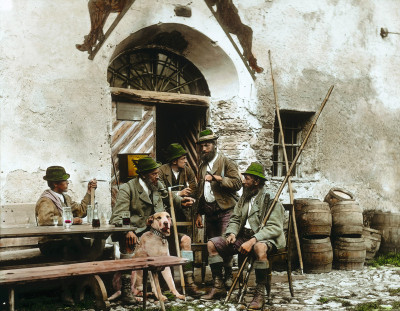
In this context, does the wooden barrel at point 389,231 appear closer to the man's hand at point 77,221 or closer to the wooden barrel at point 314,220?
the wooden barrel at point 314,220

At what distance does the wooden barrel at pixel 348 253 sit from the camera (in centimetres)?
764

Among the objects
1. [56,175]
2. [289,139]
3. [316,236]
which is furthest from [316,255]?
[56,175]

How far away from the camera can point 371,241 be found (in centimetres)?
841

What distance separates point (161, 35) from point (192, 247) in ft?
11.4

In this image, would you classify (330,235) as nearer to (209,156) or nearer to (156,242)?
(209,156)

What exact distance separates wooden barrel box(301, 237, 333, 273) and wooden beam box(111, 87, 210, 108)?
2.83m

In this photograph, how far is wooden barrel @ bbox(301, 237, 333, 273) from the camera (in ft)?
24.3

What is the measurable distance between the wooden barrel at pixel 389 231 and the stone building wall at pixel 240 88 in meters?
0.72

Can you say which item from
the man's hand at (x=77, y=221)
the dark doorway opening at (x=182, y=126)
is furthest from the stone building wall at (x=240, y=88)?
the man's hand at (x=77, y=221)

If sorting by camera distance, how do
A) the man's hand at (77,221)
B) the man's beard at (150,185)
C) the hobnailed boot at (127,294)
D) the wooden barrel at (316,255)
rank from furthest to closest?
the wooden barrel at (316,255), the man's beard at (150,185), the man's hand at (77,221), the hobnailed boot at (127,294)

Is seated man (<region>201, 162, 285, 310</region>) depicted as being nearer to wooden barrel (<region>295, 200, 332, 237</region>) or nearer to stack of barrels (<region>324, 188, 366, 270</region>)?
wooden barrel (<region>295, 200, 332, 237</region>)

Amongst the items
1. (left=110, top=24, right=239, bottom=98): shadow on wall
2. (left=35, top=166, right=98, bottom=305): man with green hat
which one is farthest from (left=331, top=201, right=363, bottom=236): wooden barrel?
(left=35, top=166, right=98, bottom=305): man with green hat

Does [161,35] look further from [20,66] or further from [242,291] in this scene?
[242,291]

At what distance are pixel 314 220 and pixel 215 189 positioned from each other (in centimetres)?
174
